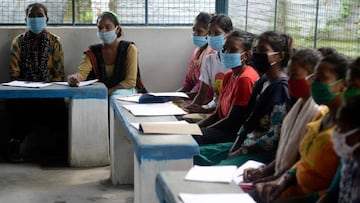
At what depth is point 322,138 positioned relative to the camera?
321 cm

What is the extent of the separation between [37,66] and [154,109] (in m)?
2.12

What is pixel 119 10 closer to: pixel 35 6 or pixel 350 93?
pixel 35 6

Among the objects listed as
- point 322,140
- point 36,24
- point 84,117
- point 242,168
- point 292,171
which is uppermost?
point 36,24

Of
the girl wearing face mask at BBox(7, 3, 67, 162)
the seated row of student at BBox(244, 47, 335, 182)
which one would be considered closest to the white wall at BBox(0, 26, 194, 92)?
the girl wearing face mask at BBox(7, 3, 67, 162)

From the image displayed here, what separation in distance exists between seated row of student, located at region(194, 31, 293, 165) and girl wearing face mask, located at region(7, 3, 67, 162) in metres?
2.60

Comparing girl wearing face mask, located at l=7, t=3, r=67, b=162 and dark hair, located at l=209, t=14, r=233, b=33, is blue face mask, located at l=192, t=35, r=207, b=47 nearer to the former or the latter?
dark hair, located at l=209, t=14, r=233, b=33

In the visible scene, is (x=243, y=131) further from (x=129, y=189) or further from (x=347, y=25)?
(x=129, y=189)

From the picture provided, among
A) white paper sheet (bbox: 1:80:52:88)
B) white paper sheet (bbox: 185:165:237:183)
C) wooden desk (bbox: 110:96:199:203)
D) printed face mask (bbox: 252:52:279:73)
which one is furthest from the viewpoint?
white paper sheet (bbox: 1:80:52:88)

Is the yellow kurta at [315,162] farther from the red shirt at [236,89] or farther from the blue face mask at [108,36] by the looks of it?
the blue face mask at [108,36]

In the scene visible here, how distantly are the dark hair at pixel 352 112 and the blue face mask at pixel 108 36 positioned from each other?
414 centimetres

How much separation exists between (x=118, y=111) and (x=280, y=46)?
1381 millimetres

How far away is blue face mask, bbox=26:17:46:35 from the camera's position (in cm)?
659

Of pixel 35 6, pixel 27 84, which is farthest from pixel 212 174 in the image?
pixel 35 6

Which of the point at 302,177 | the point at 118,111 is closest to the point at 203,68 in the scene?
the point at 118,111
